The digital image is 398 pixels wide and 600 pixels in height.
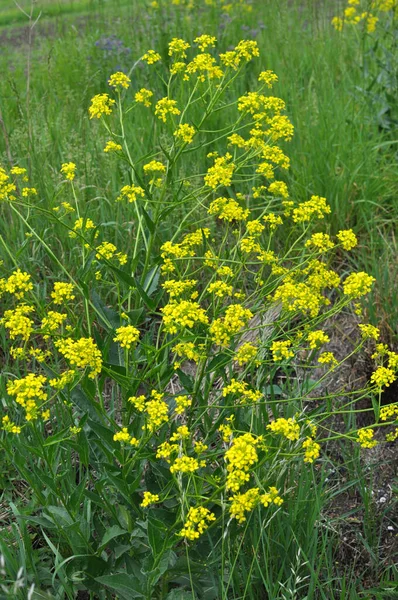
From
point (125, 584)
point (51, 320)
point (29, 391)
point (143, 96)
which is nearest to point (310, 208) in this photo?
point (143, 96)

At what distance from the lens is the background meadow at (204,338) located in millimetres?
2127

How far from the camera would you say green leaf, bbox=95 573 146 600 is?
2014 millimetres

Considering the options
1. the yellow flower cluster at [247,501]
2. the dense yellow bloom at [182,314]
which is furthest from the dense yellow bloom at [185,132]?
the yellow flower cluster at [247,501]

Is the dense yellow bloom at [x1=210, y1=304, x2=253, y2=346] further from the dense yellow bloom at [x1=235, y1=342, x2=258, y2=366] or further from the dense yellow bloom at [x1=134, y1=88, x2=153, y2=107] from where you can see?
the dense yellow bloom at [x1=134, y1=88, x2=153, y2=107]

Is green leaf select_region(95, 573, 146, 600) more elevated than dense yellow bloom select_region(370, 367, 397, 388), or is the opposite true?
dense yellow bloom select_region(370, 367, 397, 388)

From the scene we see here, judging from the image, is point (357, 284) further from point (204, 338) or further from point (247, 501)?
point (247, 501)

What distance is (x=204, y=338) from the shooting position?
6.50 feet

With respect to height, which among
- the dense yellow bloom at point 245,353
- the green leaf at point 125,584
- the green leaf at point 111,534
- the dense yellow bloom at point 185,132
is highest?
the dense yellow bloom at point 185,132

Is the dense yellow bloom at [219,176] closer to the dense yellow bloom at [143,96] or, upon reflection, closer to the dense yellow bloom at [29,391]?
the dense yellow bloom at [143,96]

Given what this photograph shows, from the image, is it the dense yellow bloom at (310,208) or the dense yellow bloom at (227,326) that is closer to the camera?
the dense yellow bloom at (227,326)

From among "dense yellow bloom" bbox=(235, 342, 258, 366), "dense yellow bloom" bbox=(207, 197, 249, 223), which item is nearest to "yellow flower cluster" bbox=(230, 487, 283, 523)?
"dense yellow bloom" bbox=(235, 342, 258, 366)

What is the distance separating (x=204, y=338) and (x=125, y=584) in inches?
26.2

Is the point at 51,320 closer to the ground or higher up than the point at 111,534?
higher up

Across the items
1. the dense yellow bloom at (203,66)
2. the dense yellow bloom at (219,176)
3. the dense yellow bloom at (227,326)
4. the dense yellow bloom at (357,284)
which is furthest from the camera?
the dense yellow bloom at (203,66)
